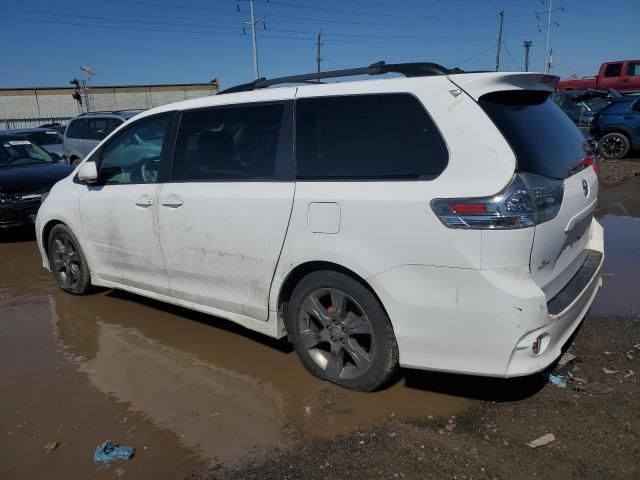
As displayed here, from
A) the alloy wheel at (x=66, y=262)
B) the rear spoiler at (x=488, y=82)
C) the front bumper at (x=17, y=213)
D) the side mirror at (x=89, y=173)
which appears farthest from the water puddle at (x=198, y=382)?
the front bumper at (x=17, y=213)

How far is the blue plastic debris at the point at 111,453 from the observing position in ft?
9.14

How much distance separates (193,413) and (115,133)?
2.67 meters

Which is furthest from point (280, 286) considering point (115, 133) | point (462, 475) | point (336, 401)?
point (115, 133)

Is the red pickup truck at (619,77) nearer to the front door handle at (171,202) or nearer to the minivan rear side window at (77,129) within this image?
the minivan rear side window at (77,129)

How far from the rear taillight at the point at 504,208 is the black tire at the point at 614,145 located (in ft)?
43.0

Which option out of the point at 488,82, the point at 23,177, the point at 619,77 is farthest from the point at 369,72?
the point at 619,77

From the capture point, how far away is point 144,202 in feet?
13.5

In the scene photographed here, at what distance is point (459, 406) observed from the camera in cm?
310

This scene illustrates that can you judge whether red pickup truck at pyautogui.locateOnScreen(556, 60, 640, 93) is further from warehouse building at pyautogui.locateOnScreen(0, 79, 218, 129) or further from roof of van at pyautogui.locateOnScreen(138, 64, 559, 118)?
warehouse building at pyautogui.locateOnScreen(0, 79, 218, 129)

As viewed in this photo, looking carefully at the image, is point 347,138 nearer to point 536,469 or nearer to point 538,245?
point 538,245

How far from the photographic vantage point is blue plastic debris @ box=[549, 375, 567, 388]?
10.7ft

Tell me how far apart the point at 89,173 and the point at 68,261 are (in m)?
1.20

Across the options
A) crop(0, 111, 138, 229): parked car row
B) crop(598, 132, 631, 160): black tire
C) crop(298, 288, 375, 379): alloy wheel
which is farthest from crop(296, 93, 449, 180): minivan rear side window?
crop(598, 132, 631, 160): black tire

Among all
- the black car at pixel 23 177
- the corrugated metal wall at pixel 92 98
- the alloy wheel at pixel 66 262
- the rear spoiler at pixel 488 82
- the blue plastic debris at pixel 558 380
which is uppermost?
the corrugated metal wall at pixel 92 98
